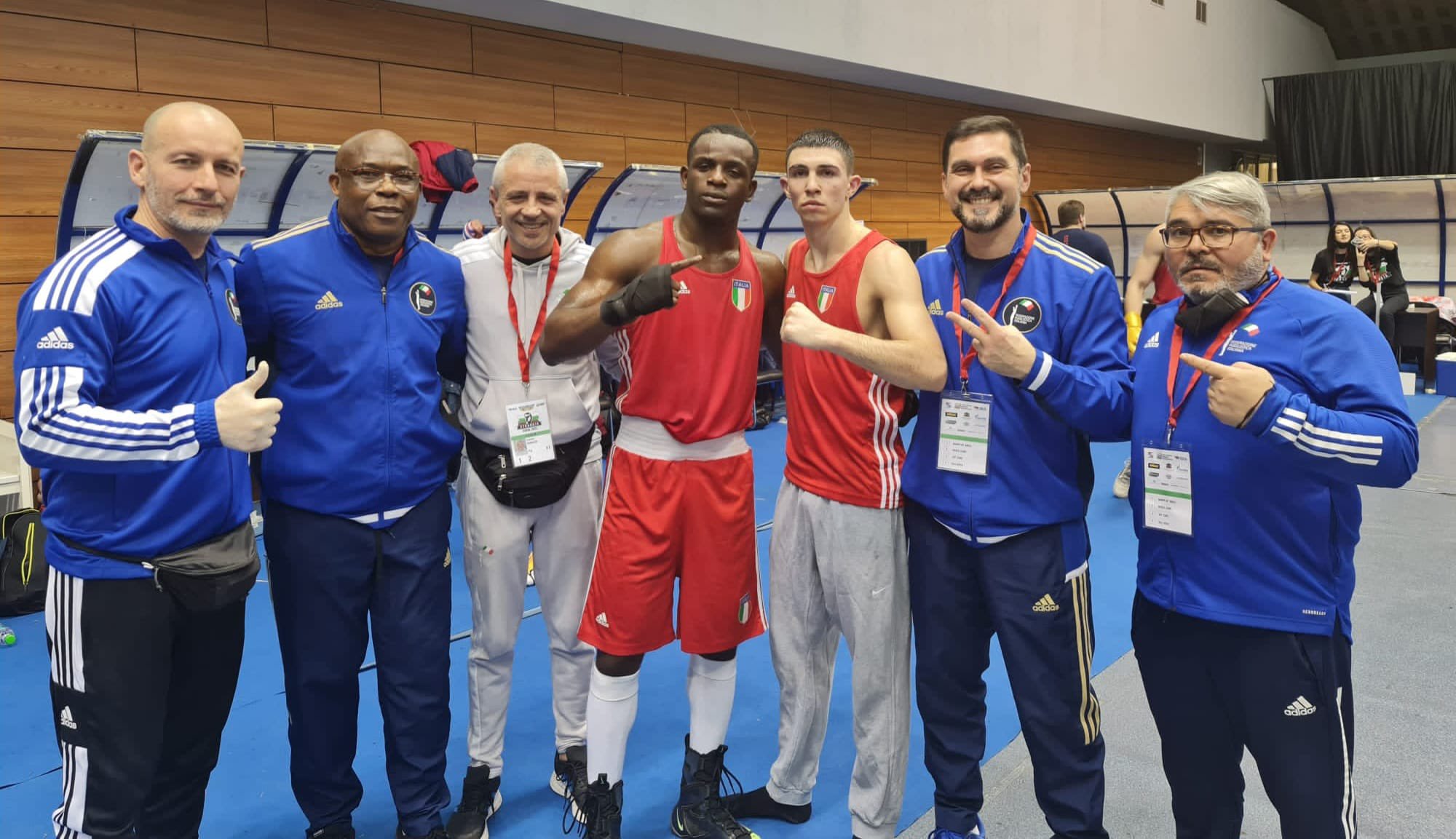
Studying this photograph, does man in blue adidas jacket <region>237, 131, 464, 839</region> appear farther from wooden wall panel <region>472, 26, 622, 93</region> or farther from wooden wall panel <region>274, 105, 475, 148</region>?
wooden wall panel <region>472, 26, 622, 93</region>

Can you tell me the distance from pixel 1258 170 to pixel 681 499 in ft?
87.8

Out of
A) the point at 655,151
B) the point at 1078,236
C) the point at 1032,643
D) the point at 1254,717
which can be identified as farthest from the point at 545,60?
the point at 1254,717

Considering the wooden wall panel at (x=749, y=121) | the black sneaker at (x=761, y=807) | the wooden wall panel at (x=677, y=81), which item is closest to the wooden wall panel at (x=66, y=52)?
the wooden wall panel at (x=677, y=81)

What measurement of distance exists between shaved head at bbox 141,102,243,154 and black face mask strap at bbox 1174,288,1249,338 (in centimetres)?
224

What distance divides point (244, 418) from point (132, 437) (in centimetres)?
23

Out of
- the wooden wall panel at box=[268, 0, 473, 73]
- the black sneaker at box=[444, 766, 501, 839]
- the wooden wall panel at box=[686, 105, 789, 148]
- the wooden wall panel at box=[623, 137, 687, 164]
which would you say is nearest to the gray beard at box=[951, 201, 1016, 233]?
Result: the black sneaker at box=[444, 766, 501, 839]

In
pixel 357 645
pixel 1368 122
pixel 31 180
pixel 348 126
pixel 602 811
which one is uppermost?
pixel 1368 122

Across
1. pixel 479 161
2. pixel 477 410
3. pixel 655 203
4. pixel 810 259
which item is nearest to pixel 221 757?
pixel 477 410

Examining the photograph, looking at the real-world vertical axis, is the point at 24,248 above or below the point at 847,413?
above

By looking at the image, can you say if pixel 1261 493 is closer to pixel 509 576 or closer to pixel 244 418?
pixel 509 576

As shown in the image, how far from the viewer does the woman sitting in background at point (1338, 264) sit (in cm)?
1108

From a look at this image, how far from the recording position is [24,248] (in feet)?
21.1

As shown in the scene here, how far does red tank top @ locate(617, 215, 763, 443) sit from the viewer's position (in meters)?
2.77

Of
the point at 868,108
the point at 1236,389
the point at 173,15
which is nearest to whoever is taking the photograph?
the point at 1236,389
